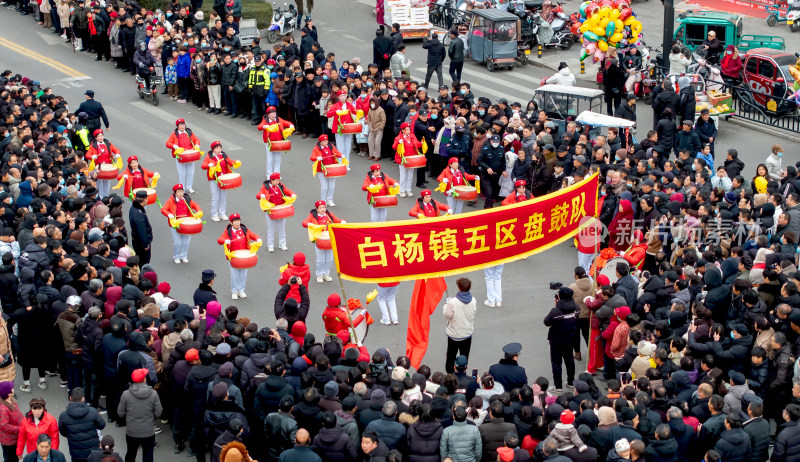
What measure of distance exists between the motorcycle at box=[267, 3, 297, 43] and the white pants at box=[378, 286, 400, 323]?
62.6ft

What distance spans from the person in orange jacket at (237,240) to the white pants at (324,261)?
50.0 inches

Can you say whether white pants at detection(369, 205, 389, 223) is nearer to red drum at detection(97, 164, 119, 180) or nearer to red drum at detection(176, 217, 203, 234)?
red drum at detection(176, 217, 203, 234)

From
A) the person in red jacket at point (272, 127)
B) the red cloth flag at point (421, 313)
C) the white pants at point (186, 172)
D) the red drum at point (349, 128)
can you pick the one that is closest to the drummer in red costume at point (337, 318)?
the red cloth flag at point (421, 313)

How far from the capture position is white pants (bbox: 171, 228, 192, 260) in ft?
68.7

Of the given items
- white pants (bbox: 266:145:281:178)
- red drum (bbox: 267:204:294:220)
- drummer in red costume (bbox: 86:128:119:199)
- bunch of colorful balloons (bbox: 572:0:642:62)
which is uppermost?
bunch of colorful balloons (bbox: 572:0:642:62)

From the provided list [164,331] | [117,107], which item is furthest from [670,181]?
[117,107]

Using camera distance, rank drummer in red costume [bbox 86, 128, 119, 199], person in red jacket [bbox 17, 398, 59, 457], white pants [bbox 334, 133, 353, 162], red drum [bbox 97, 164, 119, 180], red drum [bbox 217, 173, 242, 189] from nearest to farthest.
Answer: person in red jacket [bbox 17, 398, 59, 457], red drum [bbox 217, 173, 242, 189], red drum [bbox 97, 164, 119, 180], drummer in red costume [bbox 86, 128, 119, 199], white pants [bbox 334, 133, 353, 162]

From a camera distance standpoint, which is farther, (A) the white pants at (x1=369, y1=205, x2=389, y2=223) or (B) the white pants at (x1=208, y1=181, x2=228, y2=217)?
(B) the white pants at (x1=208, y1=181, x2=228, y2=217)

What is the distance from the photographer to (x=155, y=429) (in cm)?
1505

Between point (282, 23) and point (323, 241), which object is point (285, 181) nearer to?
point (323, 241)

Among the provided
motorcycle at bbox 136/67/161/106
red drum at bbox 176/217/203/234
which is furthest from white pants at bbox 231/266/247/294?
motorcycle at bbox 136/67/161/106

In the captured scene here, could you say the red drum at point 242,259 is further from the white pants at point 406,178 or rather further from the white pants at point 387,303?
the white pants at point 406,178

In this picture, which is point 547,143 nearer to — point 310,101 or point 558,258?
point 558,258

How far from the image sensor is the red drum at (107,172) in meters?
22.6
